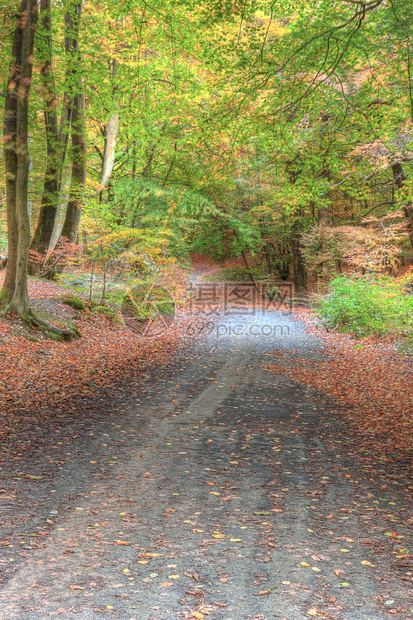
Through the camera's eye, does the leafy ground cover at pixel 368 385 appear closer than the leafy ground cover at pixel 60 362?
Yes

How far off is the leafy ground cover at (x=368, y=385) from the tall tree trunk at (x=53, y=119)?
8.02m

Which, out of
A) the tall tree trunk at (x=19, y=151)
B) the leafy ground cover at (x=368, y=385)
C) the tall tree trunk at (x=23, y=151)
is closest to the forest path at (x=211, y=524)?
the leafy ground cover at (x=368, y=385)

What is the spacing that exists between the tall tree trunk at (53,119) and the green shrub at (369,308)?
9.64 metres

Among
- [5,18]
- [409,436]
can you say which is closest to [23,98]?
[5,18]

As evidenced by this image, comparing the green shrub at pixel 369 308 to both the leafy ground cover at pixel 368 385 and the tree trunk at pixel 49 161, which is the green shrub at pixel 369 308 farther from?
the tree trunk at pixel 49 161

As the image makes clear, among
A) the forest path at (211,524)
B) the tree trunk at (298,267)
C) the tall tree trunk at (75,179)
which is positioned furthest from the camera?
the tree trunk at (298,267)

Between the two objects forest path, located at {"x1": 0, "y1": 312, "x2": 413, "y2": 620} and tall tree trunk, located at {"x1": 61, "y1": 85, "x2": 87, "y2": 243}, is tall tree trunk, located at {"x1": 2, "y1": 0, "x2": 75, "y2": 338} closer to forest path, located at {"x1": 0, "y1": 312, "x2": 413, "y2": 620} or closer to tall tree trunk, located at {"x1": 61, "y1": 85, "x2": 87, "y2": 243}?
forest path, located at {"x1": 0, "y1": 312, "x2": 413, "y2": 620}

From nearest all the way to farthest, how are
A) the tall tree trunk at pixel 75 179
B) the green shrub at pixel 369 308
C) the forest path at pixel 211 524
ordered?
the forest path at pixel 211 524 < the green shrub at pixel 369 308 < the tall tree trunk at pixel 75 179

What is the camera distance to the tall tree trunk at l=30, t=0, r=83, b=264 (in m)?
10.6

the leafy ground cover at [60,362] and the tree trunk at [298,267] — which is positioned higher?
the tree trunk at [298,267]

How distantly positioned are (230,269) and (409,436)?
25144 mm

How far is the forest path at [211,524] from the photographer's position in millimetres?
2623

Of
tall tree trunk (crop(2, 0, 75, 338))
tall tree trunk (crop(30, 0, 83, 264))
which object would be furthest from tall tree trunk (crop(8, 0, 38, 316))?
tall tree trunk (crop(30, 0, 83, 264))

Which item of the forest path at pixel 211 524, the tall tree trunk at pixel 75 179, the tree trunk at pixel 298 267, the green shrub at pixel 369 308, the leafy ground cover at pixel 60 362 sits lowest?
the forest path at pixel 211 524
